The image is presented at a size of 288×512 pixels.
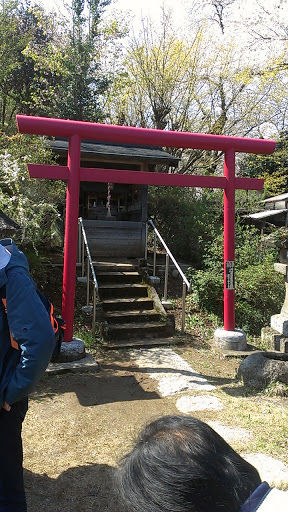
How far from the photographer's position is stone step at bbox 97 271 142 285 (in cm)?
789

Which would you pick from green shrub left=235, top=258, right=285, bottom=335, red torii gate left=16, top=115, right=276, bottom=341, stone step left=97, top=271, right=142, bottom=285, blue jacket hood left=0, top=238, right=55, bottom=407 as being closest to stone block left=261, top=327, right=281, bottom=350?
red torii gate left=16, top=115, right=276, bottom=341

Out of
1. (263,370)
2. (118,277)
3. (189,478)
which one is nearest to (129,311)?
(118,277)

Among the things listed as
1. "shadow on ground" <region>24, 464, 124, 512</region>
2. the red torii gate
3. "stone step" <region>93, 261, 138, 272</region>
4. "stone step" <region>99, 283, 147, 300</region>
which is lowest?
"shadow on ground" <region>24, 464, 124, 512</region>

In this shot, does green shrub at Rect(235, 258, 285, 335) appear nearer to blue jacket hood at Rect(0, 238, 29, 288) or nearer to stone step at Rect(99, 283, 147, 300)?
stone step at Rect(99, 283, 147, 300)

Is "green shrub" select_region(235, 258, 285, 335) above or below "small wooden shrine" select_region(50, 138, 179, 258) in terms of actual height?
below

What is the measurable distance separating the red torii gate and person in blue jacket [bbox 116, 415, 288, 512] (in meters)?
4.24

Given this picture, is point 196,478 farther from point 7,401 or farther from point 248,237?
point 248,237

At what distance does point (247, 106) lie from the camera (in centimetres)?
1617

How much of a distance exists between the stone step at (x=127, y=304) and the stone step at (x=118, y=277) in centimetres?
69

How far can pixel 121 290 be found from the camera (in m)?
7.58

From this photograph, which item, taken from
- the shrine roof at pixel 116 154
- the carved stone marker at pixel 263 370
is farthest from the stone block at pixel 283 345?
the shrine roof at pixel 116 154

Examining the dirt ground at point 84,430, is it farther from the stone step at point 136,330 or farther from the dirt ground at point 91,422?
the stone step at point 136,330

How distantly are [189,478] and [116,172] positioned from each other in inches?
189

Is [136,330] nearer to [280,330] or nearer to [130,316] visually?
[130,316]
